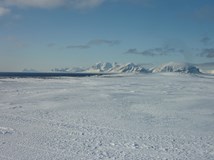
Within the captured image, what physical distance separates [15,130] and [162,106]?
960 centimetres

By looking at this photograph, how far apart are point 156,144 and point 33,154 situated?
3.89 m

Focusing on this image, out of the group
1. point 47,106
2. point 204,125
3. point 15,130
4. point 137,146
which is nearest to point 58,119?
point 15,130

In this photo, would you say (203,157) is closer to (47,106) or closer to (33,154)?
(33,154)

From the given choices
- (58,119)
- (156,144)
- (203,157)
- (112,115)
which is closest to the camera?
(203,157)

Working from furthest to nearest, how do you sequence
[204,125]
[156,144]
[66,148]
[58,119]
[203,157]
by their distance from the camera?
[58,119] → [204,125] → [156,144] → [66,148] → [203,157]

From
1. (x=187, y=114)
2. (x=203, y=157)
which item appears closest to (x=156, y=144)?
(x=203, y=157)

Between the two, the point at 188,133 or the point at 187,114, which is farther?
the point at 187,114

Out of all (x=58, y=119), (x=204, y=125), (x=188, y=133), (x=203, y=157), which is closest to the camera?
(x=203, y=157)

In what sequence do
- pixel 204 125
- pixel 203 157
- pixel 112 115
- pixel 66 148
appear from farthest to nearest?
1. pixel 112 115
2. pixel 204 125
3. pixel 66 148
4. pixel 203 157

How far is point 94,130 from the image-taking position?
430 inches

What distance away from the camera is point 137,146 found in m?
8.92

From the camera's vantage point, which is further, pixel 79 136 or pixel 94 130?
pixel 94 130

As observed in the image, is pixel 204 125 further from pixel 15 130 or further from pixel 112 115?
pixel 15 130

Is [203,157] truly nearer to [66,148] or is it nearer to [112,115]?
[66,148]
